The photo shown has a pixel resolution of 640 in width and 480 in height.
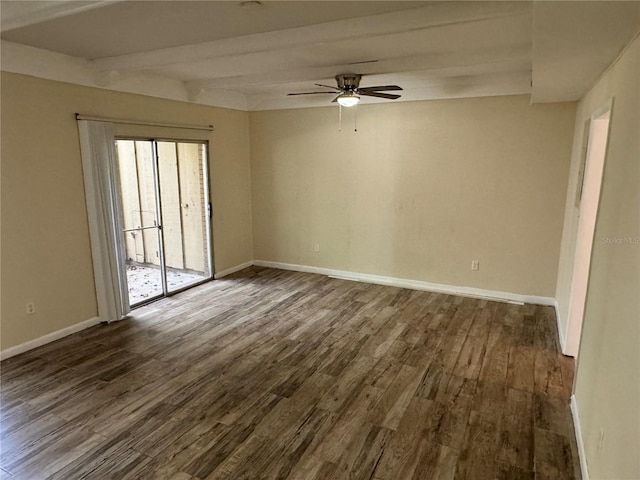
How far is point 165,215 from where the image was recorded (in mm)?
5715

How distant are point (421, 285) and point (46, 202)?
4467 millimetres

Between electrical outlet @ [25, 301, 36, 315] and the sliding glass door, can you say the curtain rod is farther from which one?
electrical outlet @ [25, 301, 36, 315]

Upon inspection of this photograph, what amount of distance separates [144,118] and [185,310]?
7.50ft

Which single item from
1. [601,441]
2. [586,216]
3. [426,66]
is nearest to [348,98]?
[426,66]

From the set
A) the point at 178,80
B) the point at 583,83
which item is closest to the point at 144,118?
the point at 178,80

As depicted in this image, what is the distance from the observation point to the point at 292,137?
605 centimetres

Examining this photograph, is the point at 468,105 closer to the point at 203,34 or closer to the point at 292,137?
the point at 292,137

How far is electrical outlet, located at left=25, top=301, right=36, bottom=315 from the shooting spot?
12.1ft

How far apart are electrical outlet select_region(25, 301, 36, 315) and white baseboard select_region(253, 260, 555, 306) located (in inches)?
137

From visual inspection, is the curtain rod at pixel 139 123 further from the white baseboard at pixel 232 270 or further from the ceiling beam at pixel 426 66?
the white baseboard at pixel 232 270

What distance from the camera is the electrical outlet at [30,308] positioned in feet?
12.1

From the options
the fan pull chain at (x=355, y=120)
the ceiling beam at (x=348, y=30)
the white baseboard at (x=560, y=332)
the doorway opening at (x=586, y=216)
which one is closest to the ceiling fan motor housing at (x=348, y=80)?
the ceiling beam at (x=348, y=30)

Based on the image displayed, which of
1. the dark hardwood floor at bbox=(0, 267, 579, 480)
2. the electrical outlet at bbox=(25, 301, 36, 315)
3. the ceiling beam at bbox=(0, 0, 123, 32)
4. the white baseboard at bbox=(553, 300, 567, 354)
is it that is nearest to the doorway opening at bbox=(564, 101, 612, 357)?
the white baseboard at bbox=(553, 300, 567, 354)

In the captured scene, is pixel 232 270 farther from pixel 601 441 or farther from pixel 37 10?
pixel 601 441
